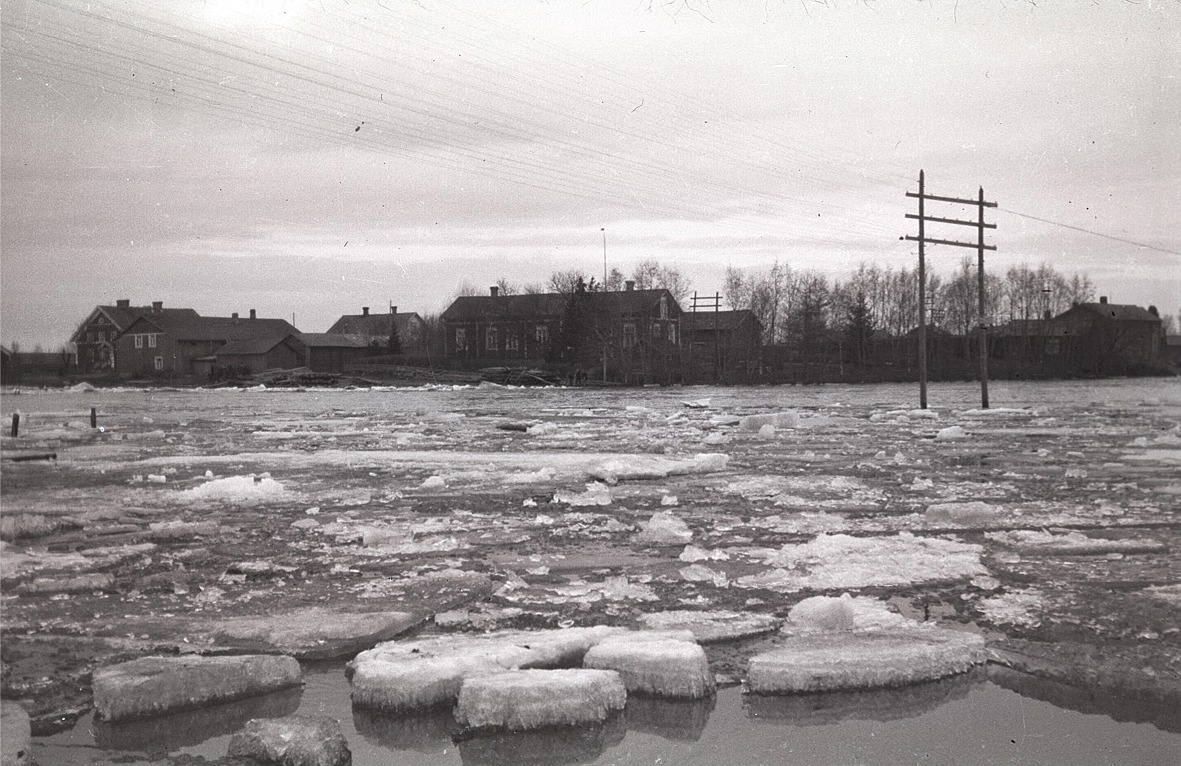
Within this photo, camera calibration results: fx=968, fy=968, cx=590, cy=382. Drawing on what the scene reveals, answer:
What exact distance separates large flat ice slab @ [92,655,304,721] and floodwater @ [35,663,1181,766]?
82 millimetres

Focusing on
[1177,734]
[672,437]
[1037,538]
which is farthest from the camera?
[672,437]

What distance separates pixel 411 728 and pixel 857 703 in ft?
6.94

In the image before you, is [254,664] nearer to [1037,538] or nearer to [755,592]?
[755,592]

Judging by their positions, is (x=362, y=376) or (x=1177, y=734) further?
(x=362, y=376)

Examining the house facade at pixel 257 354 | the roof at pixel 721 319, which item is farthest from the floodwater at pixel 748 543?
the roof at pixel 721 319

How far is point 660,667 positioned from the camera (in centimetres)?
476

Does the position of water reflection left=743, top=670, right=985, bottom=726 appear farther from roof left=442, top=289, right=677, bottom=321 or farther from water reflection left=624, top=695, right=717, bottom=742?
roof left=442, top=289, right=677, bottom=321

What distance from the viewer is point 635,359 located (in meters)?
76.2

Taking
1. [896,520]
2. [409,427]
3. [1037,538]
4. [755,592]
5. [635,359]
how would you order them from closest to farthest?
[755,592]
[1037,538]
[896,520]
[409,427]
[635,359]

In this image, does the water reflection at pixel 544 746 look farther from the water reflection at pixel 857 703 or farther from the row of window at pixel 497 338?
the row of window at pixel 497 338

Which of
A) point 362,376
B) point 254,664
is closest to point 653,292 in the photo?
point 362,376

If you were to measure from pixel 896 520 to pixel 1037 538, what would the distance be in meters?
1.41

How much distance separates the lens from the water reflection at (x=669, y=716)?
4.30m

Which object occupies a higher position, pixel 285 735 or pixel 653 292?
pixel 653 292
